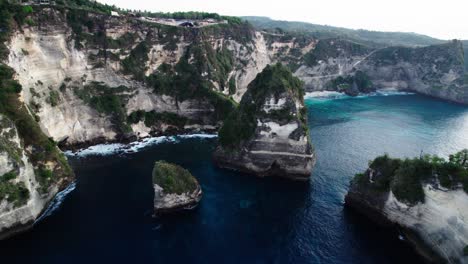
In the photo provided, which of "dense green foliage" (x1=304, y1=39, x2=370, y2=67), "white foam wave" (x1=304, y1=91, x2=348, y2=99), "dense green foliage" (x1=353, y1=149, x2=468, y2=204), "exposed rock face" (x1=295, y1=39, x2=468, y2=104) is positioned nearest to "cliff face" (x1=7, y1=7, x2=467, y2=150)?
"white foam wave" (x1=304, y1=91, x2=348, y2=99)

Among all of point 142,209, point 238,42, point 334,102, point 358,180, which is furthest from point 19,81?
point 334,102

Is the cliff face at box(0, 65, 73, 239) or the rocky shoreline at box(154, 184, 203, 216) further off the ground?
the cliff face at box(0, 65, 73, 239)

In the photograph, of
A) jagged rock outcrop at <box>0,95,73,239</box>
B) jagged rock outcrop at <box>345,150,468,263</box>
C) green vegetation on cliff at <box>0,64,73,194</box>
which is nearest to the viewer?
jagged rock outcrop at <box>345,150,468,263</box>

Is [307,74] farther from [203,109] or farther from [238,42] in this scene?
[203,109]

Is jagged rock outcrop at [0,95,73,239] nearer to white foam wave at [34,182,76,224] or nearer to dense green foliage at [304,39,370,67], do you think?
white foam wave at [34,182,76,224]

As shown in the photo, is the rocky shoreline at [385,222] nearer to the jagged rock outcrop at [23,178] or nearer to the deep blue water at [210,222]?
the deep blue water at [210,222]

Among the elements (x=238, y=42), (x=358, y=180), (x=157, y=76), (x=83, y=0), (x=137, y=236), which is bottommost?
(x=137, y=236)

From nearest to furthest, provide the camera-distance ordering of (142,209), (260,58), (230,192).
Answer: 1. (142,209)
2. (230,192)
3. (260,58)
